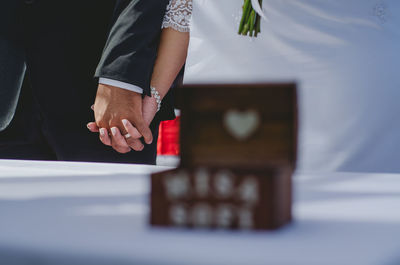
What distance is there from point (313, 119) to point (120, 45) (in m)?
1.32

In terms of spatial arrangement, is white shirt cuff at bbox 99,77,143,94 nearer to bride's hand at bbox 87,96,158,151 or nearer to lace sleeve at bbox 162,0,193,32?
bride's hand at bbox 87,96,158,151

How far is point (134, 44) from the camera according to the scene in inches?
41.9

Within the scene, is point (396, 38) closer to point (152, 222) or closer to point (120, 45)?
point (120, 45)

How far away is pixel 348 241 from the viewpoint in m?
0.33

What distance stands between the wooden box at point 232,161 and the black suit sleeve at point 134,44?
653 mm

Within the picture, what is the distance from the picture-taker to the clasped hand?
1.03 meters

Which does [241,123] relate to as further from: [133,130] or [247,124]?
[133,130]

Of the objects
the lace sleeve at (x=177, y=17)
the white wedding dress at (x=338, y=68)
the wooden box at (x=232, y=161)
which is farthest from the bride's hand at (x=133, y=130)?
the white wedding dress at (x=338, y=68)

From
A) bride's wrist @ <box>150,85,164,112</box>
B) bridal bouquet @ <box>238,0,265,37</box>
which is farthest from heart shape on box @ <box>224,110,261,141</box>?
bridal bouquet @ <box>238,0,265,37</box>

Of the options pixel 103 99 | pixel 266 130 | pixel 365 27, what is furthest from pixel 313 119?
pixel 266 130

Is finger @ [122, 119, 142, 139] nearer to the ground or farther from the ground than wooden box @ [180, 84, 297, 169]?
nearer to the ground

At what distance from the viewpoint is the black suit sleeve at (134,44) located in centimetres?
103

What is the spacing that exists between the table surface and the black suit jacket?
49 centimetres

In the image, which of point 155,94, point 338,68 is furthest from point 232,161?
point 338,68
